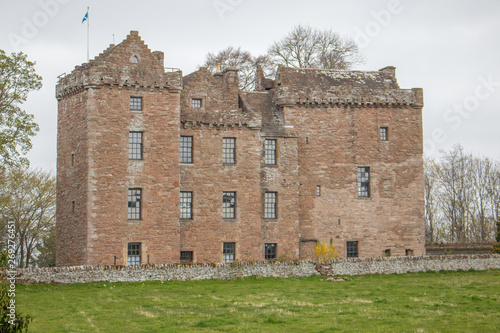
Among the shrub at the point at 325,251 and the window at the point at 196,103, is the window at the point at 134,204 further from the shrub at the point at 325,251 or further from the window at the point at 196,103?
the shrub at the point at 325,251

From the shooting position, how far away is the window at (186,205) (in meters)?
37.2

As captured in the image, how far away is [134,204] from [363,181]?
13.9 meters

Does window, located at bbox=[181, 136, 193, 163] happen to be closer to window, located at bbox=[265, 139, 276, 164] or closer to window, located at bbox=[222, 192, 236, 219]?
window, located at bbox=[222, 192, 236, 219]

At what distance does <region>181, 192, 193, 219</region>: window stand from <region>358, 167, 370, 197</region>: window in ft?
33.8

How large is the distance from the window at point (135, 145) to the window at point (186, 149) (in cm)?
269

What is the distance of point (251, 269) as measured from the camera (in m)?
33.4

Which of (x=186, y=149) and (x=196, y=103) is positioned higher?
(x=196, y=103)

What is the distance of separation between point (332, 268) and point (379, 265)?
285 cm

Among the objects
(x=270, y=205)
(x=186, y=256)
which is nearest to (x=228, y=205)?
(x=270, y=205)

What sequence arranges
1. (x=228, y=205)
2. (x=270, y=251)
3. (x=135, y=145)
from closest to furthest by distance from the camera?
(x=135, y=145) < (x=228, y=205) < (x=270, y=251)

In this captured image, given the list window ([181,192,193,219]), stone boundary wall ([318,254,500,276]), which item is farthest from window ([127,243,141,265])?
stone boundary wall ([318,254,500,276])

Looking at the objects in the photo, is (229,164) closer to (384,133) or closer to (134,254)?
(134,254)

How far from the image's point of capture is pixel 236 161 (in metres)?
38.3

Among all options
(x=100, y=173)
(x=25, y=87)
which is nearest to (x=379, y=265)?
(x=100, y=173)
